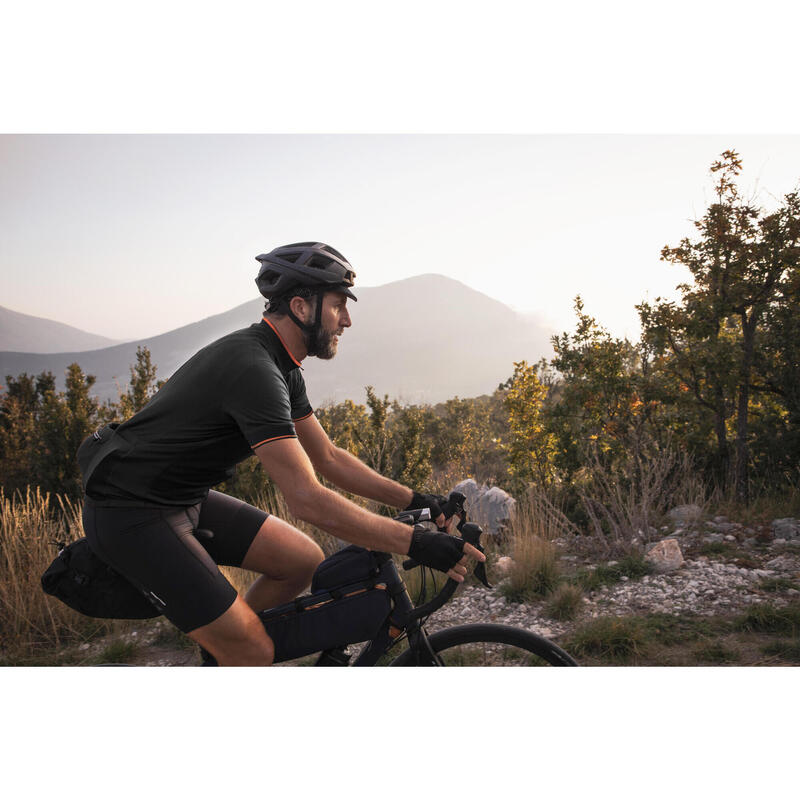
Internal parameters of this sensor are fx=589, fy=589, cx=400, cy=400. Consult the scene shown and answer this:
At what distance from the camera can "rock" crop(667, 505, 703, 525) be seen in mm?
4812

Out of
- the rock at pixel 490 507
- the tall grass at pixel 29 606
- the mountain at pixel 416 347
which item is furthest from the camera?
the mountain at pixel 416 347

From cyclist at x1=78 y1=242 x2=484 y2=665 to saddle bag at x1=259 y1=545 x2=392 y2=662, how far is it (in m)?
0.07

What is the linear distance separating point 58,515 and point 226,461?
4.56 m

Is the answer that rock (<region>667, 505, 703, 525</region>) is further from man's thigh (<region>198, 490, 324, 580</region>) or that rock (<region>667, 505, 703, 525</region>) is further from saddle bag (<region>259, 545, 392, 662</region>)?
saddle bag (<region>259, 545, 392, 662</region>)

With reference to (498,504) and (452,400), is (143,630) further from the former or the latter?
(452,400)

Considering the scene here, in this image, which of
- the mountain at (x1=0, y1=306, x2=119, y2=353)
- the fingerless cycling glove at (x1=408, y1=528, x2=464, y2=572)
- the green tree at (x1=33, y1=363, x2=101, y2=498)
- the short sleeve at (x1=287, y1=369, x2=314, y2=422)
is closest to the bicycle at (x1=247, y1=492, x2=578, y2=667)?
the fingerless cycling glove at (x1=408, y1=528, x2=464, y2=572)

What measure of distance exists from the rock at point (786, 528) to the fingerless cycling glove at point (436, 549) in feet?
13.4

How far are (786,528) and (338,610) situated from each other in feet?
14.0

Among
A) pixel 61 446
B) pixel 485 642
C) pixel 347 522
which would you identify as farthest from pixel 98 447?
pixel 61 446

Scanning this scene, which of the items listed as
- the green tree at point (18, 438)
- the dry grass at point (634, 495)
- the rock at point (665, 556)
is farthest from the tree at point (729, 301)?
the green tree at point (18, 438)

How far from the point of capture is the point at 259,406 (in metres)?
1.60

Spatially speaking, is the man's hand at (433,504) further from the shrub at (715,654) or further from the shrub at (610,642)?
the shrub at (715,654)

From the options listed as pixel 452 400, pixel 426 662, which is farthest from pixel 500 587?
pixel 452 400

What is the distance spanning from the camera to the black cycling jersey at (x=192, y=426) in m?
1.64
